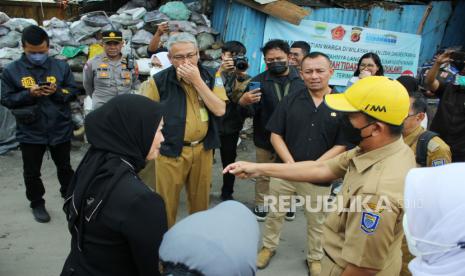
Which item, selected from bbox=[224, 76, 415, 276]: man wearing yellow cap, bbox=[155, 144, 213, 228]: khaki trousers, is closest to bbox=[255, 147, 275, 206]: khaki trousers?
bbox=[155, 144, 213, 228]: khaki trousers

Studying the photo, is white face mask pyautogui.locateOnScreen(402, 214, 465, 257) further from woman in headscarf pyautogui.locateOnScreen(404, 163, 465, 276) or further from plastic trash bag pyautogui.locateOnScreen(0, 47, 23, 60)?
plastic trash bag pyautogui.locateOnScreen(0, 47, 23, 60)

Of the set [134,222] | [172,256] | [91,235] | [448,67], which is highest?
[448,67]

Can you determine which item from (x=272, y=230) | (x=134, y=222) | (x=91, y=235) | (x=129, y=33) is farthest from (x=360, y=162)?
(x=129, y=33)

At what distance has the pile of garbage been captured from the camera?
22.2 feet

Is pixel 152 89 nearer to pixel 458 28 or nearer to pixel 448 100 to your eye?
pixel 448 100

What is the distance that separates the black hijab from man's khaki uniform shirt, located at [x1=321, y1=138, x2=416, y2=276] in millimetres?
1045

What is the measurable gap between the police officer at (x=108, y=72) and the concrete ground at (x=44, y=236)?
4.71 ft

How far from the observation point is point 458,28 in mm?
9648

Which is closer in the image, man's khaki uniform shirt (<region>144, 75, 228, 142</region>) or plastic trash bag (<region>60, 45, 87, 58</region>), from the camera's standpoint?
man's khaki uniform shirt (<region>144, 75, 228, 142</region>)

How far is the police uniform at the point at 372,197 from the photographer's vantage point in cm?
180

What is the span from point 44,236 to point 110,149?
110 inches

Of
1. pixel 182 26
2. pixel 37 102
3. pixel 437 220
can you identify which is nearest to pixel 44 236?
pixel 37 102

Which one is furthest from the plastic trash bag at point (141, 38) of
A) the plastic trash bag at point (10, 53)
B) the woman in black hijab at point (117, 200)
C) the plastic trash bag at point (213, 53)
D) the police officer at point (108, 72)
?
the woman in black hijab at point (117, 200)

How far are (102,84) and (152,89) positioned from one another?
5.40 ft
